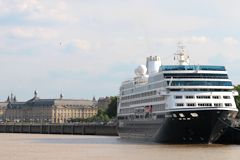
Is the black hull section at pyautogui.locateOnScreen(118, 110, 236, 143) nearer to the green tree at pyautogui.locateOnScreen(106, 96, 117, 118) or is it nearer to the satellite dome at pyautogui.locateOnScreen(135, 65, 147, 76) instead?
the satellite dome at pyautogui.locateOnScreen(135, 65, 147, 76)

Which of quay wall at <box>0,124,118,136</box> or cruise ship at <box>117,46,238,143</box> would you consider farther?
quay wall at <box>0,124,118,136</box>

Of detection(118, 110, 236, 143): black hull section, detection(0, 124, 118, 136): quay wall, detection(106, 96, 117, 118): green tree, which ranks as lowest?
detection(118, 110, 236, 143): black hull section

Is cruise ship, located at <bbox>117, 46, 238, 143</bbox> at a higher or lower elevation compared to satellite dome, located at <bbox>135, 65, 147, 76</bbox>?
lower

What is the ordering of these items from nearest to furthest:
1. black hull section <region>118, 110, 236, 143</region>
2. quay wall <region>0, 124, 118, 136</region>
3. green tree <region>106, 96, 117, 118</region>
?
black hull section <region>118, 110, 236, 143</region> < quay wall <region>0, 124, 118, 136</region> < green tree <region>106, 96, 117, 118</region>

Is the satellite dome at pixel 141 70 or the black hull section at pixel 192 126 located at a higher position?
the satellite dome at pixel 141 70

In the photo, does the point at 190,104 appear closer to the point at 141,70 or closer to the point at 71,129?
the point at 141,70

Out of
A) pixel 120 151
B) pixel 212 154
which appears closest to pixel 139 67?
pixel 120 151

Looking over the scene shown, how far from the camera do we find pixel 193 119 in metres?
73.9

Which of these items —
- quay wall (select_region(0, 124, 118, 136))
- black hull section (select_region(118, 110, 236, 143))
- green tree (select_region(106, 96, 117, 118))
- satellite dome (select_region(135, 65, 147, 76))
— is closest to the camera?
black hull section (select_region(118, 110, 236, 143))

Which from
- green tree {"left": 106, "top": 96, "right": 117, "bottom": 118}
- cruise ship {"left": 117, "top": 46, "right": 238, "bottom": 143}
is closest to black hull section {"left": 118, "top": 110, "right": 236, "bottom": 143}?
cruise ship {"left": 117, "top": 46, "right": 238, "bottom": 143}

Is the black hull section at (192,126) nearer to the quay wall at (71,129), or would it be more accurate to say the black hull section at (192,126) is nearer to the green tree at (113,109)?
the quay wall at (71,129)

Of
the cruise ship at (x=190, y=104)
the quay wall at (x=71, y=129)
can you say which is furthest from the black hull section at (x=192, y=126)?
the quay wall at (x=71, y=129)

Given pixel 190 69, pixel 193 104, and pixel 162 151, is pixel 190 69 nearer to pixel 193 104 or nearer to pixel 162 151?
pixel 193 104

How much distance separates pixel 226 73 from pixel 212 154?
18.8 m
